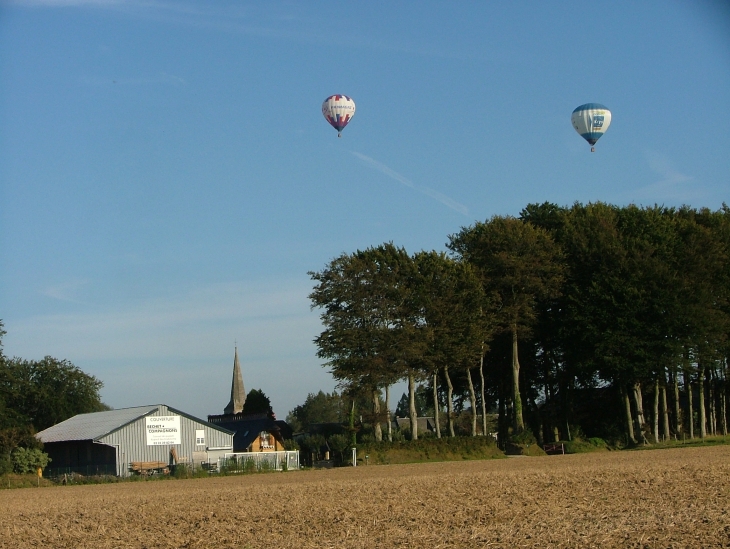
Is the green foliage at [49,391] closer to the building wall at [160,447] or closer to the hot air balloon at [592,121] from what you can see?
the building wall at [160,447]

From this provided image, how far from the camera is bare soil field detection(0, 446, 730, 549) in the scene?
15430 millimetres

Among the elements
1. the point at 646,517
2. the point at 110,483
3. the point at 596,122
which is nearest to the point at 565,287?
the point at 596,122

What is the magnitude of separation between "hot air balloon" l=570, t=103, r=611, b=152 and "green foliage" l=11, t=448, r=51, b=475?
40.7 meters

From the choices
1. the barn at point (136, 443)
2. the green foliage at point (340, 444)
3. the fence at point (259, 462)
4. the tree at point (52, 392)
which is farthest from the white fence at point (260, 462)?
the tree at point (52, 392)

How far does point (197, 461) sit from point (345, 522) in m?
41.0

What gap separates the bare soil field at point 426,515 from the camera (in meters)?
15.4

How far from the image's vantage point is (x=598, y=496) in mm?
21156

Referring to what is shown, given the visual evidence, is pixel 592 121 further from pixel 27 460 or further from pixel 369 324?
pixel 27 460

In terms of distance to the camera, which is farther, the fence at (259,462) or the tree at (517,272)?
the tree at (517,272)

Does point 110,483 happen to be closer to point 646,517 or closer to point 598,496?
point 598,496

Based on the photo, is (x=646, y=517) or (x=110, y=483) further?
(x=110, y=483)

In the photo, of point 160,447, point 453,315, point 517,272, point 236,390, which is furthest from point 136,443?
point 236,390

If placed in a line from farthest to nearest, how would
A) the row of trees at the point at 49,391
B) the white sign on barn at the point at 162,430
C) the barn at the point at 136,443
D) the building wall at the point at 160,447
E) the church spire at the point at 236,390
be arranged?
the church spire at the point at 236,390 < the row of trees at the point at 49,391 < the white sign on barn at the point at 162,430 < the building wall at the point at 160,447 < the barn at the point at 136,443

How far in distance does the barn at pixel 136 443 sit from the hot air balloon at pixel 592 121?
32.5m
